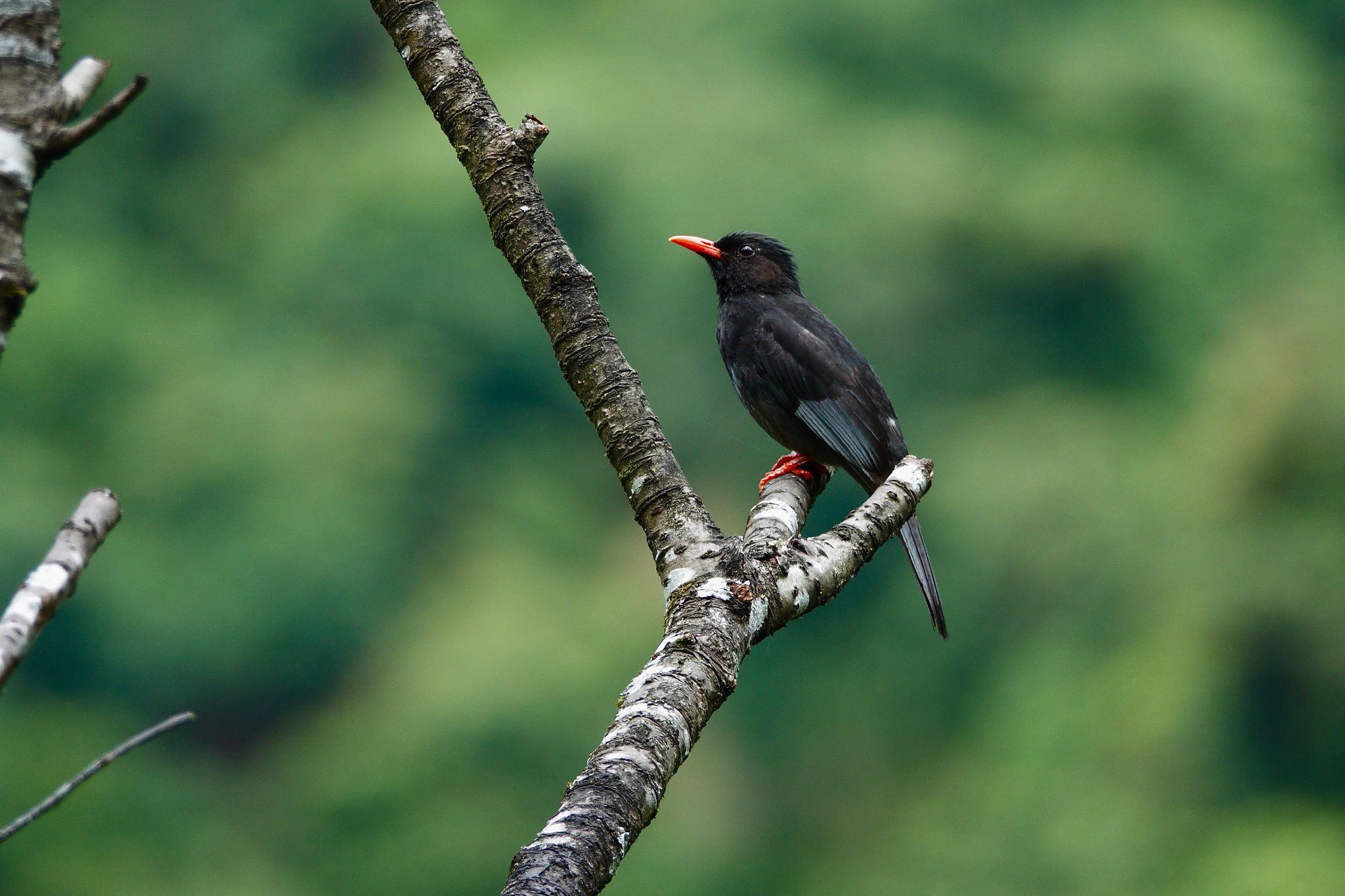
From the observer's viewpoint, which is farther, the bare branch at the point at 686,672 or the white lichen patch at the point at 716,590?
the white lichen patch at the point at 716,590

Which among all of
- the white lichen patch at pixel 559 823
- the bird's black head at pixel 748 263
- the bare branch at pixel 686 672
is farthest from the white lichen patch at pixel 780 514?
the bird's black head at pixel 748 263

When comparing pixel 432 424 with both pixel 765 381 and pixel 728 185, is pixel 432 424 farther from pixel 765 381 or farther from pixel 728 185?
pixel 765 381

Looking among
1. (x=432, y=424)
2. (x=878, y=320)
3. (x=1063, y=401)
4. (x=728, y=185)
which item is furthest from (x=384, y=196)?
(x=1063, y=401)

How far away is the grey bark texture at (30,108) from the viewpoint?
1.33 meters

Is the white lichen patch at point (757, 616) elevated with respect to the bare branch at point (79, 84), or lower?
elevated

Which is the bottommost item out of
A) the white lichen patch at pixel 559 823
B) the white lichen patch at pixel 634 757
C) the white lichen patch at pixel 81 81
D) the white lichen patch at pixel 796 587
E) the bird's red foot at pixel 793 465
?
the white lichen patch at pixel 559 823

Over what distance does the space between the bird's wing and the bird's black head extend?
0.38 metres

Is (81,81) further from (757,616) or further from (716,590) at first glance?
(757,616)

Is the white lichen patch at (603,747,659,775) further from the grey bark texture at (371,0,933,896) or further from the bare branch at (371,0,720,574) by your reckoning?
the bare branch at (371,0,720,574)

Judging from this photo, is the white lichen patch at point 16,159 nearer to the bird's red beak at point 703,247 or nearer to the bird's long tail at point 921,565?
the bird's long tail at point 921,565

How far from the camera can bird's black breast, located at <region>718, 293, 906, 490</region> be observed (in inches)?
218

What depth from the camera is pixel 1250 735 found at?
1585 centimetres

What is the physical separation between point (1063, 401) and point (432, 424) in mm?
8459

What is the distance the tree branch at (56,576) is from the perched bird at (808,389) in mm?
3925
